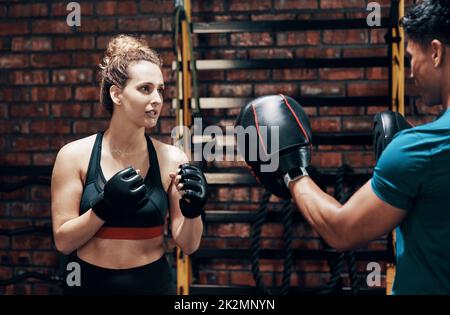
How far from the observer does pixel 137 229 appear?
201 cm

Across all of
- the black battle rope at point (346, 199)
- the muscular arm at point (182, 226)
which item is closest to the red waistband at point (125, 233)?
A: the muscular arm at point (182, 226)

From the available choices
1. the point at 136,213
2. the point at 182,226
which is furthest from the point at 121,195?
the point at 182,226

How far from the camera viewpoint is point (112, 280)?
6.59ft

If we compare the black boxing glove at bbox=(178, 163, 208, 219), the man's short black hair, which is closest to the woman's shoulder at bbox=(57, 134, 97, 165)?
the black boxing glove at bbox=(178, 163, 208, 219)

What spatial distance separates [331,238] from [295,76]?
1.96m

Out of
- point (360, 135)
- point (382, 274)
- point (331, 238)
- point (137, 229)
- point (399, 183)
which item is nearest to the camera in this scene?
point (399, 183)

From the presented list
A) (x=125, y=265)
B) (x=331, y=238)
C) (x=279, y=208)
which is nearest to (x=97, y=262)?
(x=125, y=265)

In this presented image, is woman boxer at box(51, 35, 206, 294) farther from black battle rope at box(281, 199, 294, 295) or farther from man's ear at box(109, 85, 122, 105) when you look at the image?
black battle rope at box(281, 199, 294, 295)

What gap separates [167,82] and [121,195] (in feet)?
5.83

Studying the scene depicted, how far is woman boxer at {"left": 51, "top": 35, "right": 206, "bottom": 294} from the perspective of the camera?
194 centimetres

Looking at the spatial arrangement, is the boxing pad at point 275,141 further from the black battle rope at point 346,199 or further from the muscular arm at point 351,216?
the black battle rope at point 346,199

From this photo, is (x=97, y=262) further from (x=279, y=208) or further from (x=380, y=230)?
(x=279, y=208)

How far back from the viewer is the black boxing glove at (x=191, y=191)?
1893 mm

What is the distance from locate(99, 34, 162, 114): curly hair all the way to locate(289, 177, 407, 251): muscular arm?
835mm
